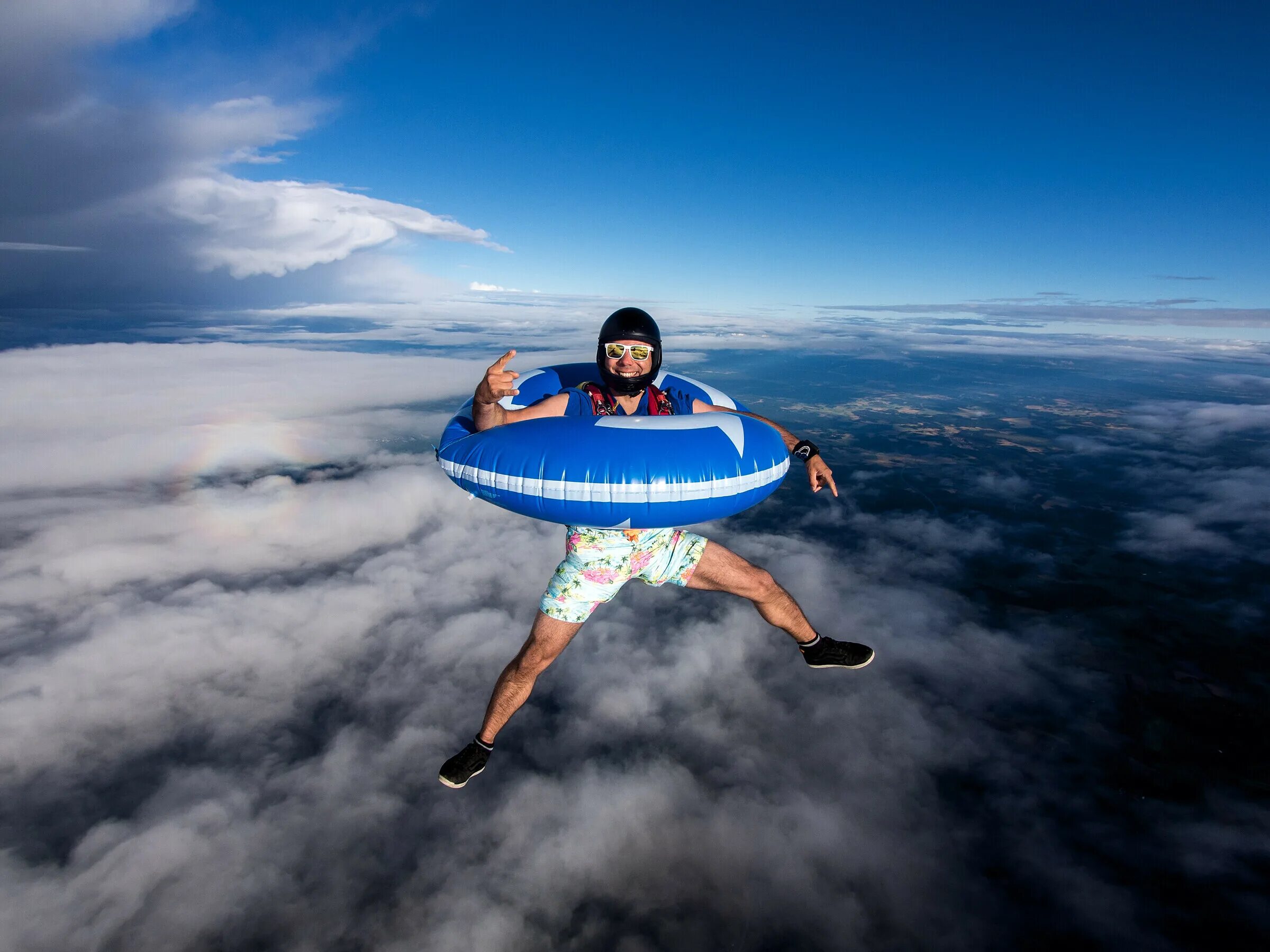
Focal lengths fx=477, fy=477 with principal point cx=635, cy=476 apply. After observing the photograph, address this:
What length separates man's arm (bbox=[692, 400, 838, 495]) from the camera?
12.8 feet

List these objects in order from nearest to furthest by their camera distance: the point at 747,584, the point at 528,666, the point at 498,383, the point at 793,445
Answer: the point at 498,383 → the point at 528,666 → the point at 793,445 → the point at 747,584

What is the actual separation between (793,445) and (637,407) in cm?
140

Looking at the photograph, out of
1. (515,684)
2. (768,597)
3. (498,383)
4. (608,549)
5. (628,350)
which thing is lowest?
(515,684)

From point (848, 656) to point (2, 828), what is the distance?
3086 inches

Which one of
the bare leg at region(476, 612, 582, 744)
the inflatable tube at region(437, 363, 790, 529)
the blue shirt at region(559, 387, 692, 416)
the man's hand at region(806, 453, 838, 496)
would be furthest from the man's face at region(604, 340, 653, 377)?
the bare leg at region(476, 612, 582, 744)

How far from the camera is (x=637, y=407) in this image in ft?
13.3

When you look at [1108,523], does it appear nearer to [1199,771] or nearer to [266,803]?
[1199,771]

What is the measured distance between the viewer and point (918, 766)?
41.3 metres

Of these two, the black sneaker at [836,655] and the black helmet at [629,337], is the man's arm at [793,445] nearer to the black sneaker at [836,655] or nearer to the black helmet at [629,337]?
the black helmet at [629,337]

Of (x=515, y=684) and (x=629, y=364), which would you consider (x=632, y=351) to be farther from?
(x=515, y=684)

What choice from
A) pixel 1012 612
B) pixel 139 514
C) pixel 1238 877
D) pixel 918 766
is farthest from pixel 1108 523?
pixel 139 514

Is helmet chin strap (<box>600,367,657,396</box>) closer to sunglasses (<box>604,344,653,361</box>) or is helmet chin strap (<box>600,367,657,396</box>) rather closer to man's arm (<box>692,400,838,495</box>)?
sunglasses (<box>604,344,653,361</box>)

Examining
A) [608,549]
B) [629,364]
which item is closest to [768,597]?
[608,549]

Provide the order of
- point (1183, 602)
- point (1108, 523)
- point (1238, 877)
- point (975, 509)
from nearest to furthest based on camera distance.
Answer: point (1238, 877) < point (1183, 602) < point (1108, 523) < point (975, 509)
